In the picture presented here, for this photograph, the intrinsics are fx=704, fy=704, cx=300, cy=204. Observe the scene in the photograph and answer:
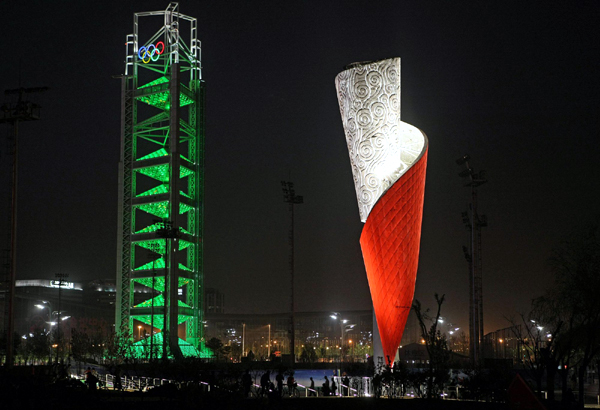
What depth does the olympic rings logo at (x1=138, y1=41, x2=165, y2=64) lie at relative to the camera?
210 ft

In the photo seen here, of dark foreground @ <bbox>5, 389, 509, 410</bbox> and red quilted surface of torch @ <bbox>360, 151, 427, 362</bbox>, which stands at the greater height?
red quilted surface of torch @ <bbox>360, 151, 427, 362</bbox>

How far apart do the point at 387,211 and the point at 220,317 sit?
119m

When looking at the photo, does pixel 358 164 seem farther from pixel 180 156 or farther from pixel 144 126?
pixel 144 126

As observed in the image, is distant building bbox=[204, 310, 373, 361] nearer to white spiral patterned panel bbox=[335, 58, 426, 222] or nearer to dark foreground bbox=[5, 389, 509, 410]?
white spiral patterned panel bbox=[335, 58, 426, 222]

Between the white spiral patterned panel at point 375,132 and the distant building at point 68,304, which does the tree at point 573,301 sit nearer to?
the white spiral patterned panel at point 375,132

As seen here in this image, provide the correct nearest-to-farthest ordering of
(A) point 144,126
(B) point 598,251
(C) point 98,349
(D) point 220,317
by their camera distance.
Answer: (B) point 598,251 → (C) point 98,349 → (A) point 144,126 → (D) point 220,317

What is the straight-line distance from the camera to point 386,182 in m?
41.9

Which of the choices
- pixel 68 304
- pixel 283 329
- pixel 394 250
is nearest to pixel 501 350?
pixel 394 250

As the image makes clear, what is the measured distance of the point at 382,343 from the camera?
137 ft

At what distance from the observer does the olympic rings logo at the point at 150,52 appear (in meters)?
63.9

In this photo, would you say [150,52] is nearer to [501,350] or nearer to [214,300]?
[501,350]

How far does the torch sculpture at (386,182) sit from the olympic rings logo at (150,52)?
84.9 feet

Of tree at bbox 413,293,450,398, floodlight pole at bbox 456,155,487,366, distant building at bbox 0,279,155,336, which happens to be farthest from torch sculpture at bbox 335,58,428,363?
distant building at bbox 0,279,155,336

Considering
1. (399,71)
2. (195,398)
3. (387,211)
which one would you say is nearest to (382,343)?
(387,211)
